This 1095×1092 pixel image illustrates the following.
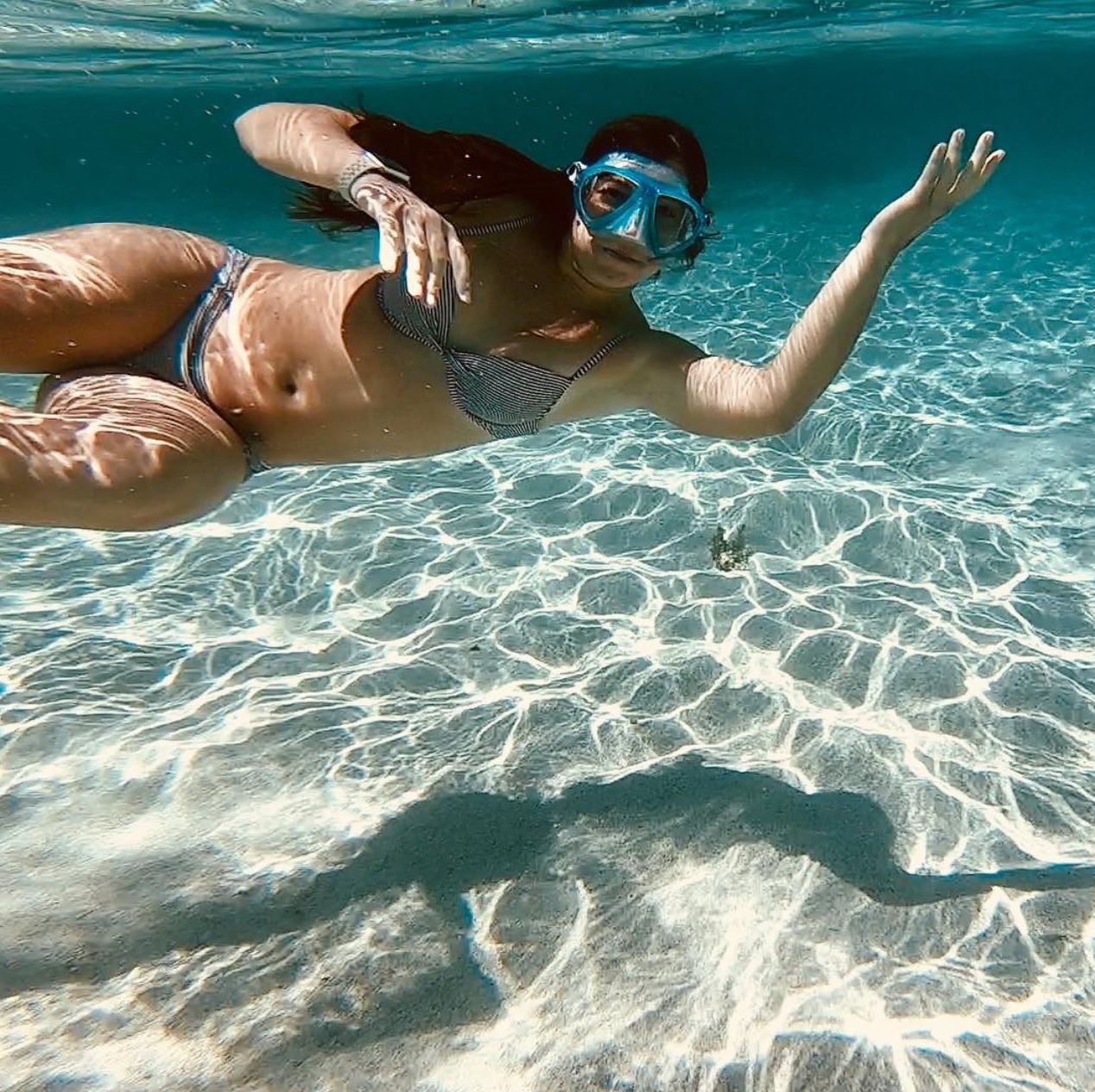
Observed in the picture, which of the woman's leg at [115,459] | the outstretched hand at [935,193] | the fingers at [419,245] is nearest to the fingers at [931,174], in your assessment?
the outstretched hand at [935,193]

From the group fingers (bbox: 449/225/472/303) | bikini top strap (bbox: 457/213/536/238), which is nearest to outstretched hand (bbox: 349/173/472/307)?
fingers (bbox: 449/225/472/303)

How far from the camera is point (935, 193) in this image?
2461 millimetres

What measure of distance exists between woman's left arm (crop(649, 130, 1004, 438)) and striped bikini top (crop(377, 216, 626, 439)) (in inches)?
14.6

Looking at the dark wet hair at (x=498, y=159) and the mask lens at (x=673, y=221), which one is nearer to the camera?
the mask lens at (x=673, y=221)

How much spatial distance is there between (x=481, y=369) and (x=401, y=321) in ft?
1.10

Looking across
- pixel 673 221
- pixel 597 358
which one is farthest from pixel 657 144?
pixel 597 358

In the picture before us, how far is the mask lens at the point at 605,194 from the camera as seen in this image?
2711 mm

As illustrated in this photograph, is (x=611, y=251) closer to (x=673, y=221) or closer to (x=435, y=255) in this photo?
(x=673, y=221)

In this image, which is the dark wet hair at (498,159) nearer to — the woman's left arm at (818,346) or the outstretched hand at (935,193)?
the woman's left arm at (818,346)

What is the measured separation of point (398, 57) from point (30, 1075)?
30.2 m

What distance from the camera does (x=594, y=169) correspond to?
108 inches

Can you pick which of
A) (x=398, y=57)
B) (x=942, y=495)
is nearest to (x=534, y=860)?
(x=942, y=495)

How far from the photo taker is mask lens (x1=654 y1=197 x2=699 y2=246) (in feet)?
9.00

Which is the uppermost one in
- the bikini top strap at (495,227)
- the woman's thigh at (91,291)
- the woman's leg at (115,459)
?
the bikini top strap at (495,227)
